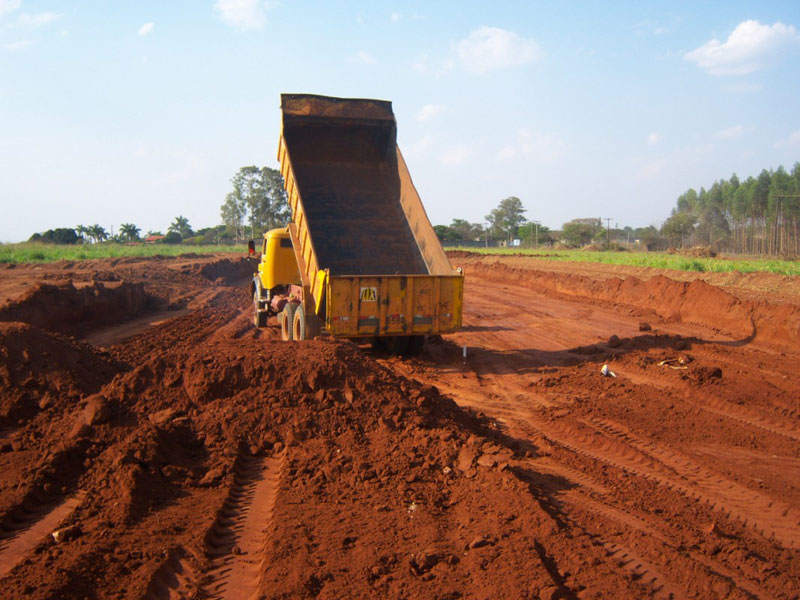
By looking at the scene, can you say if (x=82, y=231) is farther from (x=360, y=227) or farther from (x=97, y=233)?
(x=360, y=227)

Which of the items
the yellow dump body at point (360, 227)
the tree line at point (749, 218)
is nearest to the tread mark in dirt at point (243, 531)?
the yellow dump body at point (360, 227)

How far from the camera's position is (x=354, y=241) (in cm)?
1252

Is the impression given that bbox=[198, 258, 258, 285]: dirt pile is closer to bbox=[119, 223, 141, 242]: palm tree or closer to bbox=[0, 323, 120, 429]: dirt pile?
bbox=[0, 323, 120, 429]: dirt pile

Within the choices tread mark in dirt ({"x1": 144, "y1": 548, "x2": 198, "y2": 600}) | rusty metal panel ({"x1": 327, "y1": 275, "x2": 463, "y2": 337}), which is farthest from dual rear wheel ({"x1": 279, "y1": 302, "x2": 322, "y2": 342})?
tread mark in dirt ({"x1": 144, "y1": 548, "x2": 198, "y2": 600})

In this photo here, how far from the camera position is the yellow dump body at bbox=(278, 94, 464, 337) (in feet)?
35.2

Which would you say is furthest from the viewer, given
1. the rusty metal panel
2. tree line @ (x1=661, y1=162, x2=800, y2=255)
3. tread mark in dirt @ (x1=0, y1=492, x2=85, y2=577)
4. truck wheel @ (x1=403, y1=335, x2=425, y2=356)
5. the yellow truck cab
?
tree line @ (x1=661, y1=162, x2=800, y2=255)

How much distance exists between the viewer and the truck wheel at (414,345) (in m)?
12.1

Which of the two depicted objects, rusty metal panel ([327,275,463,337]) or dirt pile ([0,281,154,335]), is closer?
rusty metal panel ([327,275,463,337])

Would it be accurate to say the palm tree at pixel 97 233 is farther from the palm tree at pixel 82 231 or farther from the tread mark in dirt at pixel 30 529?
the tread mark in dirt at pixel 30 529

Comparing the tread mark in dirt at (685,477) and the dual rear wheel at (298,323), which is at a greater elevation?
the dual rear wheel at (298,323)

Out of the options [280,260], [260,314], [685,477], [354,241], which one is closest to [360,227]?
[354,241]

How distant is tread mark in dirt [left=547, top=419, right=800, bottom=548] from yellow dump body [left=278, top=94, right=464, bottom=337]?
3807 millimetres

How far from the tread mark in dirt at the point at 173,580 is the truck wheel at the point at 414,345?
803 cm

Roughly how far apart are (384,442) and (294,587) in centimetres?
257
